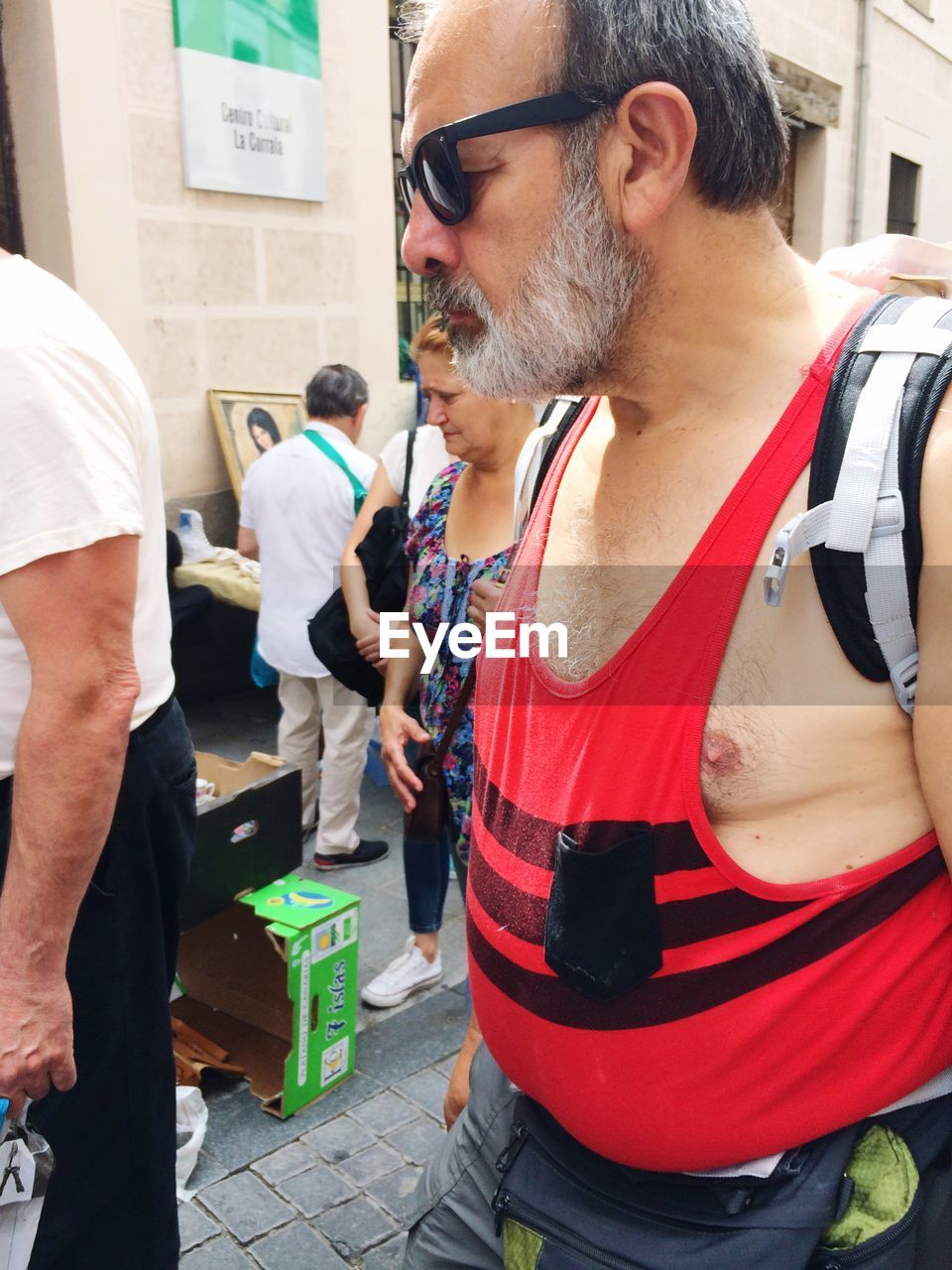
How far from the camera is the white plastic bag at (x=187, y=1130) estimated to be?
2656 mm

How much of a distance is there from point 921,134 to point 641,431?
1410 centimetres

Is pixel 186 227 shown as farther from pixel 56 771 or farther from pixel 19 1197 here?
pixel 19 1197

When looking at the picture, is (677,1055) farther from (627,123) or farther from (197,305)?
(197,305)

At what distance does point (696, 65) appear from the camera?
3.74ft

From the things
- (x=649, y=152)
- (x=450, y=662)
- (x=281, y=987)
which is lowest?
(x=281, y=987)

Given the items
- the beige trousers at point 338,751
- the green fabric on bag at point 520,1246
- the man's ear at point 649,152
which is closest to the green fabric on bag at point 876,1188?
the green fabric on bag at point 520,1246

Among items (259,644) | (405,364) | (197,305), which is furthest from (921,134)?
(259,644)

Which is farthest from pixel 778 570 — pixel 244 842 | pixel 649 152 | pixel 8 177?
pixel 8 177

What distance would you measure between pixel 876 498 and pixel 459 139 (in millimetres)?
593

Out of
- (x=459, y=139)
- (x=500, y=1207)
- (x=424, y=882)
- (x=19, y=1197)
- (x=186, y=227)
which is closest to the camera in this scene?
(x=459, y=139)

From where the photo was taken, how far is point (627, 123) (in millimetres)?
1139

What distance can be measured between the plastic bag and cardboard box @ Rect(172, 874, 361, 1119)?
1.43 metres

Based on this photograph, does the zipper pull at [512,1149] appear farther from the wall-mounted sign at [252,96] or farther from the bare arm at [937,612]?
the wall-mounted sign at [252,96]

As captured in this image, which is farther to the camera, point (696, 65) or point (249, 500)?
point (249, 500)
